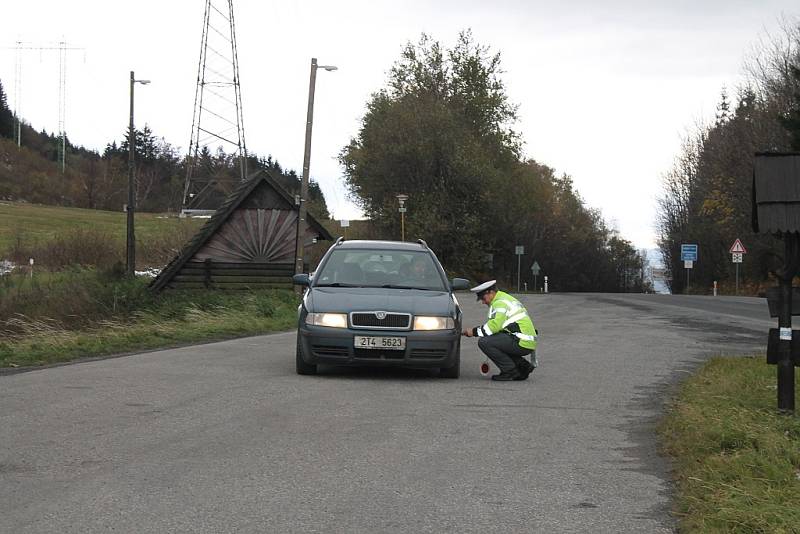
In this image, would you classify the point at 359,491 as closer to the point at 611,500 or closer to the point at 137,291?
the point at 611,500

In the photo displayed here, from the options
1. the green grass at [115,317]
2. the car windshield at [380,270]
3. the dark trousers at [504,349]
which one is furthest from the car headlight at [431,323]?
the green grass at [115,317]

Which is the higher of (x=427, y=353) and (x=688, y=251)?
(x=688, y=251)

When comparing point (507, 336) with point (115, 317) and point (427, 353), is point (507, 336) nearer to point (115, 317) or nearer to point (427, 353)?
point (427, 353)

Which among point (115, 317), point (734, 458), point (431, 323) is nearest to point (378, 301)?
point (431, 323)

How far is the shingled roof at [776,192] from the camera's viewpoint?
27.4ft

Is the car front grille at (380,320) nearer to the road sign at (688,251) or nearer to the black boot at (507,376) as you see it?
the black boot at (507,376)

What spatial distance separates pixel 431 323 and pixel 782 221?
4.38 meters

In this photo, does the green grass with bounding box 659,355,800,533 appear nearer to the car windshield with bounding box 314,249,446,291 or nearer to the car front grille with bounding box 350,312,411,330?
the car front grille with bounding box 350,312,411,330

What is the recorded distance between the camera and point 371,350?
1145cm

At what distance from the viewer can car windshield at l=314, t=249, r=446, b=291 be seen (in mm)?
12703

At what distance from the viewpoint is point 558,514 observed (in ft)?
18.3

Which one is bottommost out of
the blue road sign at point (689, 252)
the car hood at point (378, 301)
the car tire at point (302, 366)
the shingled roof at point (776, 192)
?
the car tire at point (302, 366)

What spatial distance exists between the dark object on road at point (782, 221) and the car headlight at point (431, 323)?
3.90 meters

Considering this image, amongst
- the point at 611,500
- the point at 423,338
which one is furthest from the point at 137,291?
the point at 611,500
